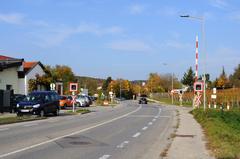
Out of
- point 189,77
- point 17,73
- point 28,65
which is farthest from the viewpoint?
point 189,77

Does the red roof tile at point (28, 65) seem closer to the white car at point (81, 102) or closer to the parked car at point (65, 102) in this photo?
the white car at point (81, 102)

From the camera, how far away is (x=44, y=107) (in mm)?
35812

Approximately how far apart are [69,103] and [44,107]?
24.9m

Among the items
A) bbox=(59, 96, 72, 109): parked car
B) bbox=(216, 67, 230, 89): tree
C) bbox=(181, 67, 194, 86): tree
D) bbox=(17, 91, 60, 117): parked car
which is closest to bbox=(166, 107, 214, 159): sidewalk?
bbox=(17, 91, 60, 117): parked car

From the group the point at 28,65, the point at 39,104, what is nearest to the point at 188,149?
the point at 39,104

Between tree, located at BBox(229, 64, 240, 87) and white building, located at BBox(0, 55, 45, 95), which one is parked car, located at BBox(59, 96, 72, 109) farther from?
tree, located at BBox(229, 64, 240, 87)

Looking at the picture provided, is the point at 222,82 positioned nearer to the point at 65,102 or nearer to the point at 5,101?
the point at 65,102

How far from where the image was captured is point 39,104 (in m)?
35.2

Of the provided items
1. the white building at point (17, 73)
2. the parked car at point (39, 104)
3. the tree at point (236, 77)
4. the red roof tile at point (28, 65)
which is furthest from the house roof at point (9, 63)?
the tree at point (236, 77)

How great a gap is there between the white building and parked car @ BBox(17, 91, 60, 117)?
18.8 meters

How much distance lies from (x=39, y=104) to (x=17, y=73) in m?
28.0

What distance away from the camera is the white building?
57.4 metres

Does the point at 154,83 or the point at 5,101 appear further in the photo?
the point at 154,83

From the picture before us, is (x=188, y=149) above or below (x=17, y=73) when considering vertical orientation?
below
